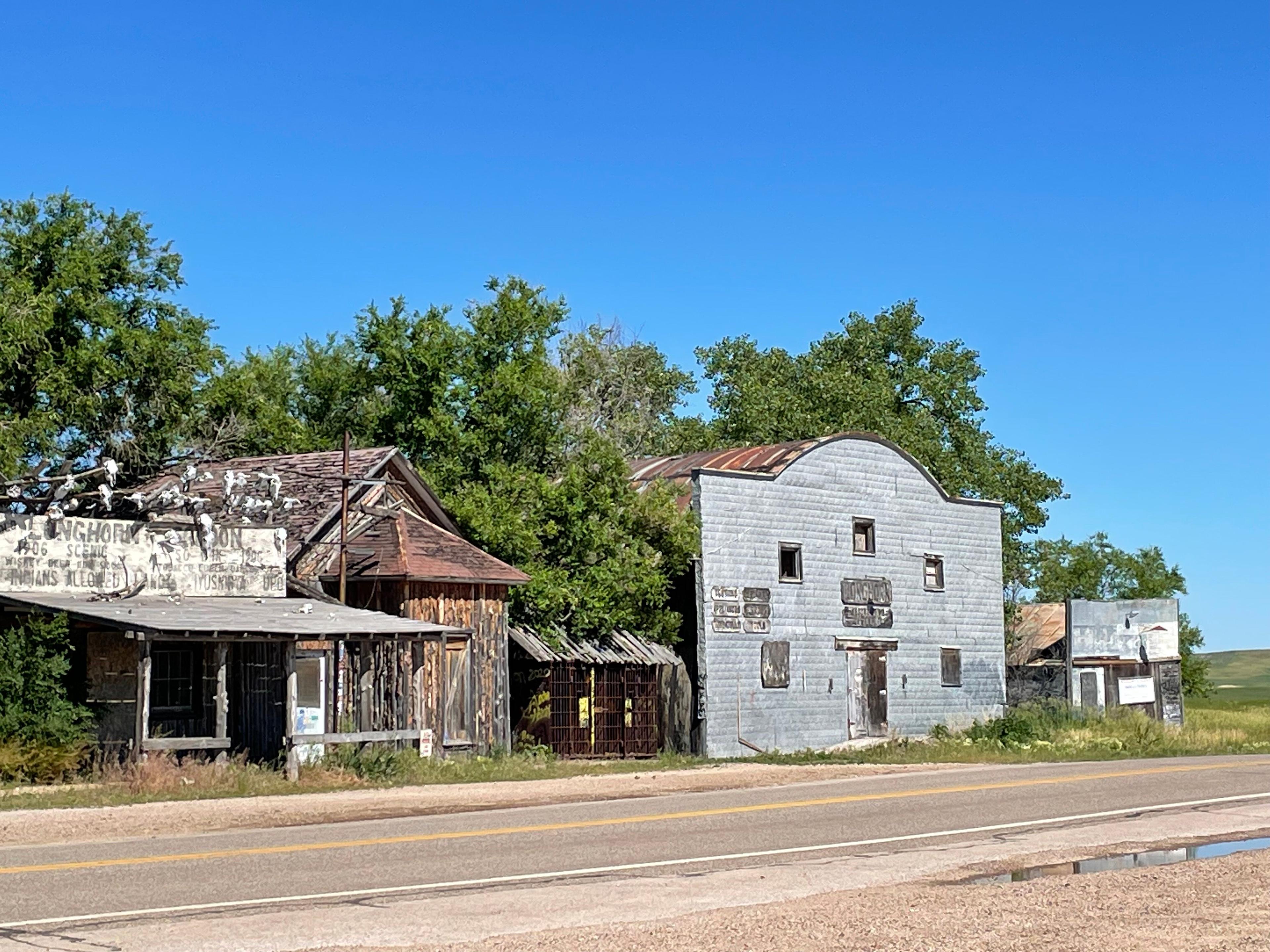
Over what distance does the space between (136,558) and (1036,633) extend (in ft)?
134

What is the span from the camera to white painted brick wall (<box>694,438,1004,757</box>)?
3756 cm

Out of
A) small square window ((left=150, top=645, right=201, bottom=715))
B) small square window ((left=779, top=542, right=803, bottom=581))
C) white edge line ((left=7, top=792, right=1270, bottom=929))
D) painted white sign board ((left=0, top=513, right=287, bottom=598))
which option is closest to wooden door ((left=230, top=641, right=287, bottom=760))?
small square window ((left=150, top=645, right=201, bottom=715))

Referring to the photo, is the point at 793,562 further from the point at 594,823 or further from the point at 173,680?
the point at 594,823

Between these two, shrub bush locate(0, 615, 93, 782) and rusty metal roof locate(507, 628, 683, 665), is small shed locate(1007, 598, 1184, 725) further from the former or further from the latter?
shrub bush locate(0, 615, 93, 782)

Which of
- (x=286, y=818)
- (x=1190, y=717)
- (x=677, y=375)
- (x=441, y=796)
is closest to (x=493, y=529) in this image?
(x=441, y=796)

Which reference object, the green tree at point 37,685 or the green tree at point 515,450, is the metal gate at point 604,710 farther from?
the green tree at point 37,685

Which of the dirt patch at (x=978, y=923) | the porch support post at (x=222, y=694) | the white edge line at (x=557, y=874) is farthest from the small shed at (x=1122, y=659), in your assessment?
the dirt patch at (x=978, y=923)

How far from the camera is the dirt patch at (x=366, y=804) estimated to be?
17469mm

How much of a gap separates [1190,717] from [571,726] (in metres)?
30.0

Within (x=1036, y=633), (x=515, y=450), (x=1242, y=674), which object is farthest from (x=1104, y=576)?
(x=1242, y=674)

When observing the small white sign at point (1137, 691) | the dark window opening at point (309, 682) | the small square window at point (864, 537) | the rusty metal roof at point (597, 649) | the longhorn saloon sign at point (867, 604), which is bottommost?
the small white sign at point (1137, 691)

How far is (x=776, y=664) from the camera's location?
3853cm

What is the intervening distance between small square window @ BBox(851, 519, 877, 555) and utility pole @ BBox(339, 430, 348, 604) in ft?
46.4

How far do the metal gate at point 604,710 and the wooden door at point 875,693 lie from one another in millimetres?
6709
